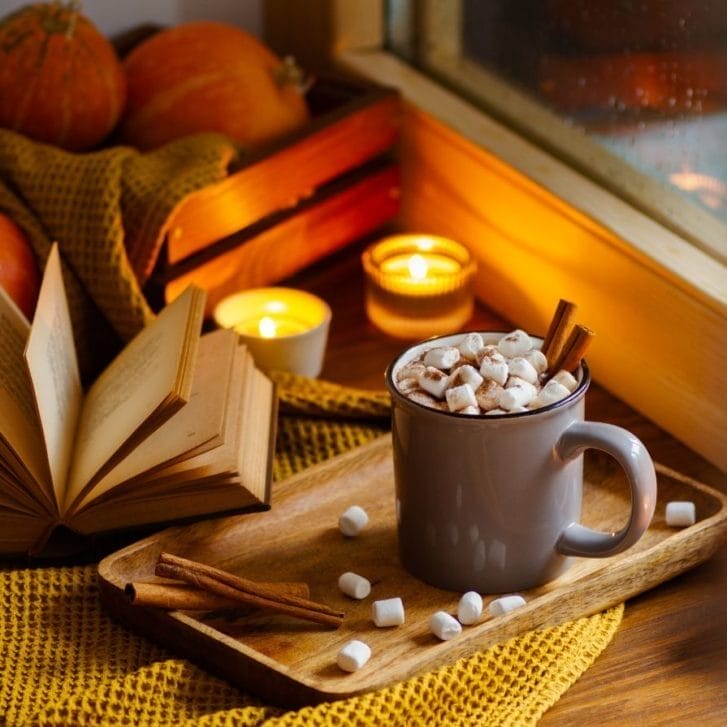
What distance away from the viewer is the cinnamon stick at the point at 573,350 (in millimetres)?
824

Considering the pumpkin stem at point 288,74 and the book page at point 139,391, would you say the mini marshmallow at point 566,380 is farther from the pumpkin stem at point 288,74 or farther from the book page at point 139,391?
the pumpkin stem at point 288,74

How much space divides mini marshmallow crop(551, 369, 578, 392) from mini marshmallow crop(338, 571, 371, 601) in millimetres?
185

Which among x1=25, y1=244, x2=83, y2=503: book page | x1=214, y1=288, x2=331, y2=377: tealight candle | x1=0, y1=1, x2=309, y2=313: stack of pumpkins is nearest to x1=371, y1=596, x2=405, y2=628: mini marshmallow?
x1=25, y1=244, x2=83, y2=503: book page

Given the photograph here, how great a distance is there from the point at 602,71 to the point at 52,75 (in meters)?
0.51

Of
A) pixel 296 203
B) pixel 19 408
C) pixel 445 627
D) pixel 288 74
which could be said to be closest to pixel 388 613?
pixel 445 627

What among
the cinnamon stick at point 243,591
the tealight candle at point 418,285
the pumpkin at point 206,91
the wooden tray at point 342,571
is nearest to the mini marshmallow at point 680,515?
the wooden tray at point 342,571

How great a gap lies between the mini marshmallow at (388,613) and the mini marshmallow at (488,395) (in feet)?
0.46

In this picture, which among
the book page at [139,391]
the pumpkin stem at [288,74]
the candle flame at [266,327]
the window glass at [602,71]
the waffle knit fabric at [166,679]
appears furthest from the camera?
the pumpkin stem at [288,74]

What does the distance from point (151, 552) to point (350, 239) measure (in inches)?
→ 21.0

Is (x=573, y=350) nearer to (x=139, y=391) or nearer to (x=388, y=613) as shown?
(x=388, y=613)

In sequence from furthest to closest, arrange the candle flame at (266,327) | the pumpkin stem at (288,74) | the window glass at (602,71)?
the pumpkin stem at (288,74) < the candle flame at (266,327) < the window glass at (602,71)

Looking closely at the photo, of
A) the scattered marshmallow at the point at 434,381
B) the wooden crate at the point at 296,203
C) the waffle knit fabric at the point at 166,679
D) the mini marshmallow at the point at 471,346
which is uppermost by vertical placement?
the mini marshmallow at the point at 471,346

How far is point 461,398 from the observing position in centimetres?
80

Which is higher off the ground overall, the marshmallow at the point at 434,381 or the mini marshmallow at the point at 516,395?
the mini marshmallow at the point at 516,395
